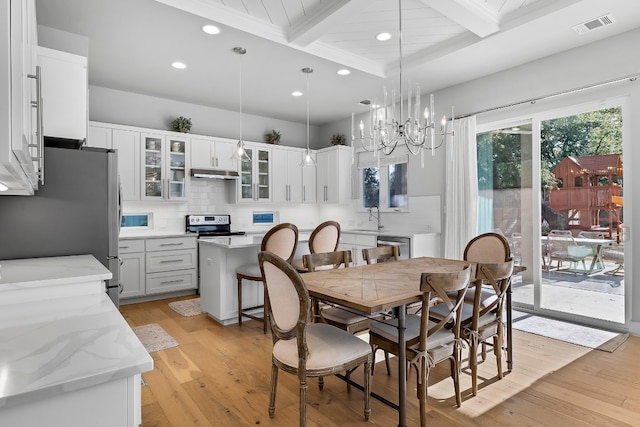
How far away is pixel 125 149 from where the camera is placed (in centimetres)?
478

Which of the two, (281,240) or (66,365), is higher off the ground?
(281,240)

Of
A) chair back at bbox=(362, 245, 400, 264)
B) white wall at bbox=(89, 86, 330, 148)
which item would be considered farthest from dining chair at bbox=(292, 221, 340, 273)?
white wall at bbox=(89, 86, 330, 148)

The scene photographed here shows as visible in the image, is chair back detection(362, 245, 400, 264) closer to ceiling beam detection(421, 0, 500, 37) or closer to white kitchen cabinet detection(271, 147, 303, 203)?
ceiling beam detection(421, 0, 500, 37)

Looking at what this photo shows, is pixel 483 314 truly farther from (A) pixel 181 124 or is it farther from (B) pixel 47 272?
(A) pixel 181 124

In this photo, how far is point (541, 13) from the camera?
3033 mm

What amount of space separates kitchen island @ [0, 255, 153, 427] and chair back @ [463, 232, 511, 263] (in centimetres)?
280

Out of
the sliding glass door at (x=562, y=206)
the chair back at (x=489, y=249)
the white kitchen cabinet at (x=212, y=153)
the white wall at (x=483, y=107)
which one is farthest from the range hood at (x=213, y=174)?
the chair back at (x=489, y=249)

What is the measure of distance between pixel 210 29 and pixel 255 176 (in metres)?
2.89

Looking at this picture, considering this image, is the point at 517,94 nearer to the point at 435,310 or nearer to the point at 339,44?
the point at 339,44

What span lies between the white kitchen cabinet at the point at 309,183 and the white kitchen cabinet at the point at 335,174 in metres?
A: 0.14

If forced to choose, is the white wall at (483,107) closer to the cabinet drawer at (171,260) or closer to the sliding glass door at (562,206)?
the sliding glass door at (562,206)

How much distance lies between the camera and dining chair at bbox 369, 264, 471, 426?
75.6 inches

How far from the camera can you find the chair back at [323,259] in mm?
2809

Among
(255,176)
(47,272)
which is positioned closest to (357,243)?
(255,176)
